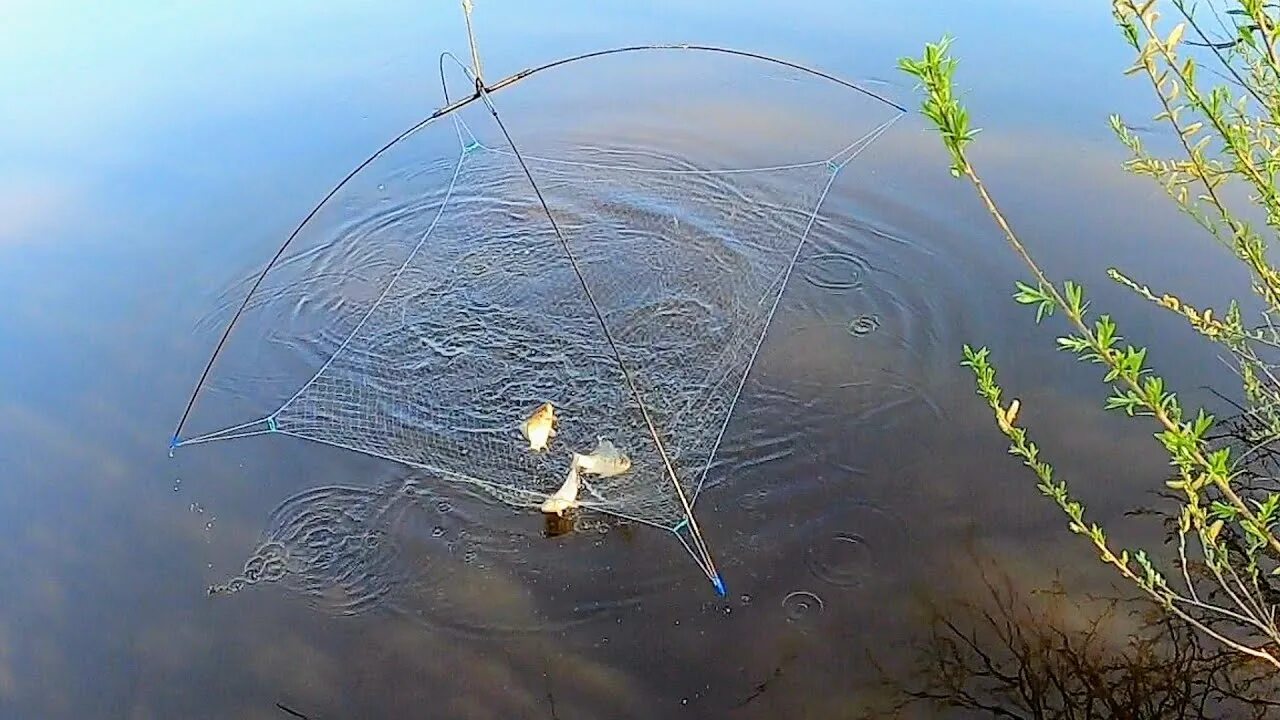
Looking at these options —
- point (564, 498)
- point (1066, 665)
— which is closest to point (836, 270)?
point (564, 498)

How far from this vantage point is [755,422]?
3008 mm

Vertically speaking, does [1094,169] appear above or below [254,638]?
above

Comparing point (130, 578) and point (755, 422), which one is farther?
point (755, 422)

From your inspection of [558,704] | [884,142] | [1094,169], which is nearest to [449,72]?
[884,142]

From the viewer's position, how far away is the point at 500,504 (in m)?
2.78

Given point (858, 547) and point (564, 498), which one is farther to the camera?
point (564, 498)

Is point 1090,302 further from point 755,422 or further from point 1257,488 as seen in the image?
point 755,422

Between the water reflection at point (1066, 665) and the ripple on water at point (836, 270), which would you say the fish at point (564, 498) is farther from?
the ripple on water at point (836, 270)

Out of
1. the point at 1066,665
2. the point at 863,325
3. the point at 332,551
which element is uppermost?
the point at 863,325

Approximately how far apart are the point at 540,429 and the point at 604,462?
22 centimetres

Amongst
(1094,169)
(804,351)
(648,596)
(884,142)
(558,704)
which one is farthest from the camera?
(884,142)

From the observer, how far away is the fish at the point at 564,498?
2.72 meters

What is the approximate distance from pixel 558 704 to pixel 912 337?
1.75 metres

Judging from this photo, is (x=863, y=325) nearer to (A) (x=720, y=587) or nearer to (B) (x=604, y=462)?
(B) (x=604, y=462)
